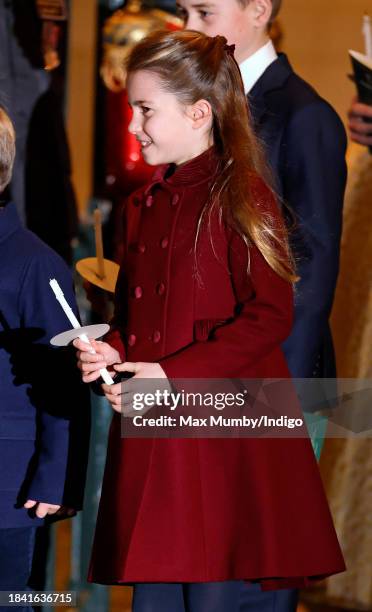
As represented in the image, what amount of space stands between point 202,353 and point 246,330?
7 centimetres

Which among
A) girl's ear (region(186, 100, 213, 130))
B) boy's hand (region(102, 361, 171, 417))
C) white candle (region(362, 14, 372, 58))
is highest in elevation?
girl's ear (region(186, 100, 213, 130))

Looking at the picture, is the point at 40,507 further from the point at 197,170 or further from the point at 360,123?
the point at 360,123

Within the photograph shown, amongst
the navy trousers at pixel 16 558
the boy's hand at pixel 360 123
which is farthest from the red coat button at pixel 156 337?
the boy's hand at pixel 360 123

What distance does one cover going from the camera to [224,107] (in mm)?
1801

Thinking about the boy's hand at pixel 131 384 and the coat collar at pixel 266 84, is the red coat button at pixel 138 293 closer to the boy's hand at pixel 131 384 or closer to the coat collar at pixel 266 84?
the boy's hand at pixel 131 384

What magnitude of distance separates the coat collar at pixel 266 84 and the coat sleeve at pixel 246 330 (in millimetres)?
521

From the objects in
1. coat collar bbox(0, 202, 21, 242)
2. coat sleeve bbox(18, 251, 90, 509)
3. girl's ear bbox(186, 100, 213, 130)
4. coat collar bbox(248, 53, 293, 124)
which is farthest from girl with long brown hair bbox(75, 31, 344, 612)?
coat collar bbox(248, 53, 293, 124)

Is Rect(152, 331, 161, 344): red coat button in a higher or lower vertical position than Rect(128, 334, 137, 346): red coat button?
higher

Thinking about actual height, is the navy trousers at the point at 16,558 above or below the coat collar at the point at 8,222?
below

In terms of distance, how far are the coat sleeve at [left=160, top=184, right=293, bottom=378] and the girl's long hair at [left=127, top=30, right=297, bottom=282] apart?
3 centimetres

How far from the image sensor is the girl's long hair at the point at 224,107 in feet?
5.66

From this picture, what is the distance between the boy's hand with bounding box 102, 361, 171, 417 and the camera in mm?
1657

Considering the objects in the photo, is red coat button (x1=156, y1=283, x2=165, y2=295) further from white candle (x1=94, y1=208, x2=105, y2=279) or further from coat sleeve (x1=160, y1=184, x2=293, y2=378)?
white candle (x1=94, y1=208, x2=105, y2=279)

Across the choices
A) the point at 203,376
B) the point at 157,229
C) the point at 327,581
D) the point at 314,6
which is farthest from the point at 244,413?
the point at 314,6
